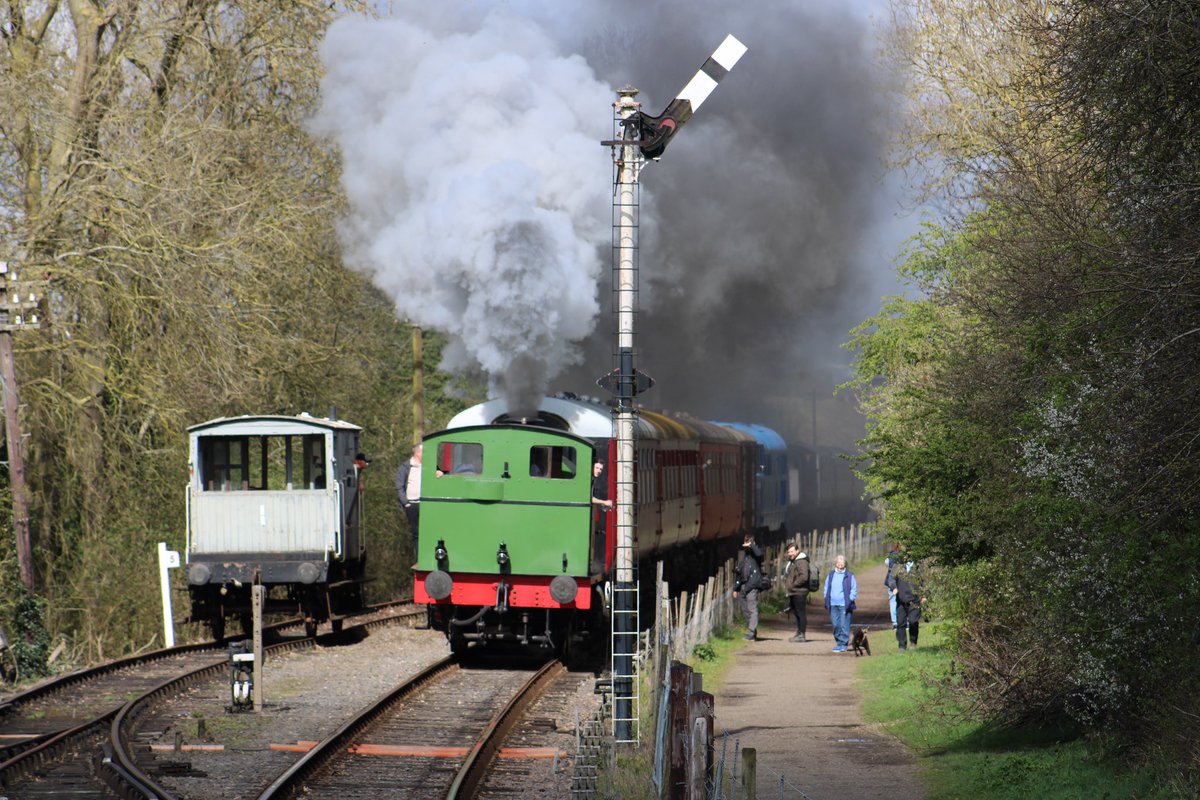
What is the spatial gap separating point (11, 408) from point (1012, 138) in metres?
12.9

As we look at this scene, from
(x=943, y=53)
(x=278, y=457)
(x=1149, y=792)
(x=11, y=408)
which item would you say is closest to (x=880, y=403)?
(x=943, y=53)

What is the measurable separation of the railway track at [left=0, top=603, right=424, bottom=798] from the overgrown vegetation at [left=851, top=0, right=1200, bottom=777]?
21.1 feet

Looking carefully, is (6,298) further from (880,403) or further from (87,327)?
(880,403)

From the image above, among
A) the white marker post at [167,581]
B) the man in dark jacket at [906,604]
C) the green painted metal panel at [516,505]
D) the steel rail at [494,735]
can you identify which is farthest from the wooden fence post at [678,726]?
the white marker post at [167,581]

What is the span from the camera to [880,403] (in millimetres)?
24609

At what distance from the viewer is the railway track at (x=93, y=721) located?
1080 centimetres

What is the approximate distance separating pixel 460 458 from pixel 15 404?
6351mm

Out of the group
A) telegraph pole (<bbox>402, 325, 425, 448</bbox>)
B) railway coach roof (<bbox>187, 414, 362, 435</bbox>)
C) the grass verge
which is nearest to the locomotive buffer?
the grass verge

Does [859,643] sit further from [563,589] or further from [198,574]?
[198,574]

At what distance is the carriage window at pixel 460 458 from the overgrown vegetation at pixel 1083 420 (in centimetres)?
450

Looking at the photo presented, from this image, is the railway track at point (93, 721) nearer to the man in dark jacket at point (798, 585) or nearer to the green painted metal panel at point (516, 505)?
the green painted metal panel at point (516, 505)

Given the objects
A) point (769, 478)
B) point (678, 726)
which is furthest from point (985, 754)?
point (769, 478)

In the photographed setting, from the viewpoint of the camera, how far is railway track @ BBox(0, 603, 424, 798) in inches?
425

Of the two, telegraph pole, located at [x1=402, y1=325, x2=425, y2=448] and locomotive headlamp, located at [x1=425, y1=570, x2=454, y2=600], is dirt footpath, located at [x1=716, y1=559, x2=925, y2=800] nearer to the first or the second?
locomotive headlamp, located at [x1=425, y1=570, x2=454, y2=600]
